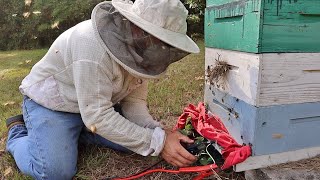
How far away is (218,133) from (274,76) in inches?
18.2

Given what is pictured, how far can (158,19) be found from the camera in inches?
63.6

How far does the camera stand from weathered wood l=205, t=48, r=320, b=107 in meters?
1.58

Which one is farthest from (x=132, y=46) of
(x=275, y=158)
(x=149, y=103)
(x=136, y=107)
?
(x=149, y=103)

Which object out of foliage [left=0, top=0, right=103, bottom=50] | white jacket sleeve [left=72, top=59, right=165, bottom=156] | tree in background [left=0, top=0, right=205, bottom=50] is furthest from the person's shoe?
foliage [left=0, top=0, right=103, bottom=50]

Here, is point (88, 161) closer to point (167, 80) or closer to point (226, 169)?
point (226, 169)

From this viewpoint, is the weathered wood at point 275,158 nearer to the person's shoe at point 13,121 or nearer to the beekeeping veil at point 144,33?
the beekeeping veil at point 144,33

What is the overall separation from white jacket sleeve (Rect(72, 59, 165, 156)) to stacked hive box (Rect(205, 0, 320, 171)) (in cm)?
47

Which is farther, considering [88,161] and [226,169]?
[88,161]

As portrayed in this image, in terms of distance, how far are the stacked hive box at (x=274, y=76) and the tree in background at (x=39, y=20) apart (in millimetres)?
7594

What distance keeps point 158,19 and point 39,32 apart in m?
9.27

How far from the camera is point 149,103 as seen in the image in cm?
313

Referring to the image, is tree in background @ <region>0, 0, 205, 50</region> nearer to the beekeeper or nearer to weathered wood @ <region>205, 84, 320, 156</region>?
the beekeeper

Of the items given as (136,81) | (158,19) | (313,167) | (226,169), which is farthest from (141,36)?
(313,167)

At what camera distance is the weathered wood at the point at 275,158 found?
170cm
